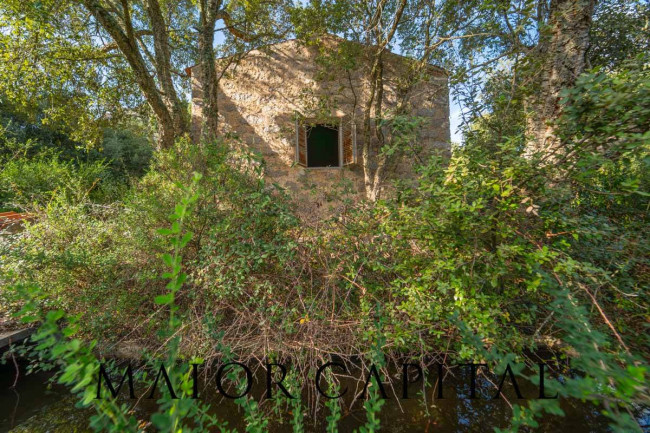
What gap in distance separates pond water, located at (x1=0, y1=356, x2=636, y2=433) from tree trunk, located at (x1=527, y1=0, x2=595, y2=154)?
2366 millimetres

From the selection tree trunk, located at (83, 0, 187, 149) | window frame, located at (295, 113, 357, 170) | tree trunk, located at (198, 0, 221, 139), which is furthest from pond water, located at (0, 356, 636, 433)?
window frame, located at (295, 113, 357, 170)

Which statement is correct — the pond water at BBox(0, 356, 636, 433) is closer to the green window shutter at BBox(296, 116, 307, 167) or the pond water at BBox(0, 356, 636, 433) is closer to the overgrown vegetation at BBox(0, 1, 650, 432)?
the overgrown vegetation at BBox(0, 1, 650, 432)

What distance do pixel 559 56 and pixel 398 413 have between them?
3.82 meters

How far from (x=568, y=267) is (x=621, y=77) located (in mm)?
1254

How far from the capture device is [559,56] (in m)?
2.68

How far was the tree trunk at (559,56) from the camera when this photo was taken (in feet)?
8.52

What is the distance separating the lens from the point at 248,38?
21.5 ft

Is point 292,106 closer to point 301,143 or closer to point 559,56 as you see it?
point 301,143

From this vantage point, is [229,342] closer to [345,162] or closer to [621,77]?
[621,77]

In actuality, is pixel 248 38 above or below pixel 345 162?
above

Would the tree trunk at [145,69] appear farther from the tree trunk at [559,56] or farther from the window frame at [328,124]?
the tree trunk at [559,56]

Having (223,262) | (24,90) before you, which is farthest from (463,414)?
(24,90)

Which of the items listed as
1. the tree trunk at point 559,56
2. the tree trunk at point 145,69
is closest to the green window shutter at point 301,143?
the tree trunk at point 145,69

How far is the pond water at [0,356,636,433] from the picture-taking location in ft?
7.34
